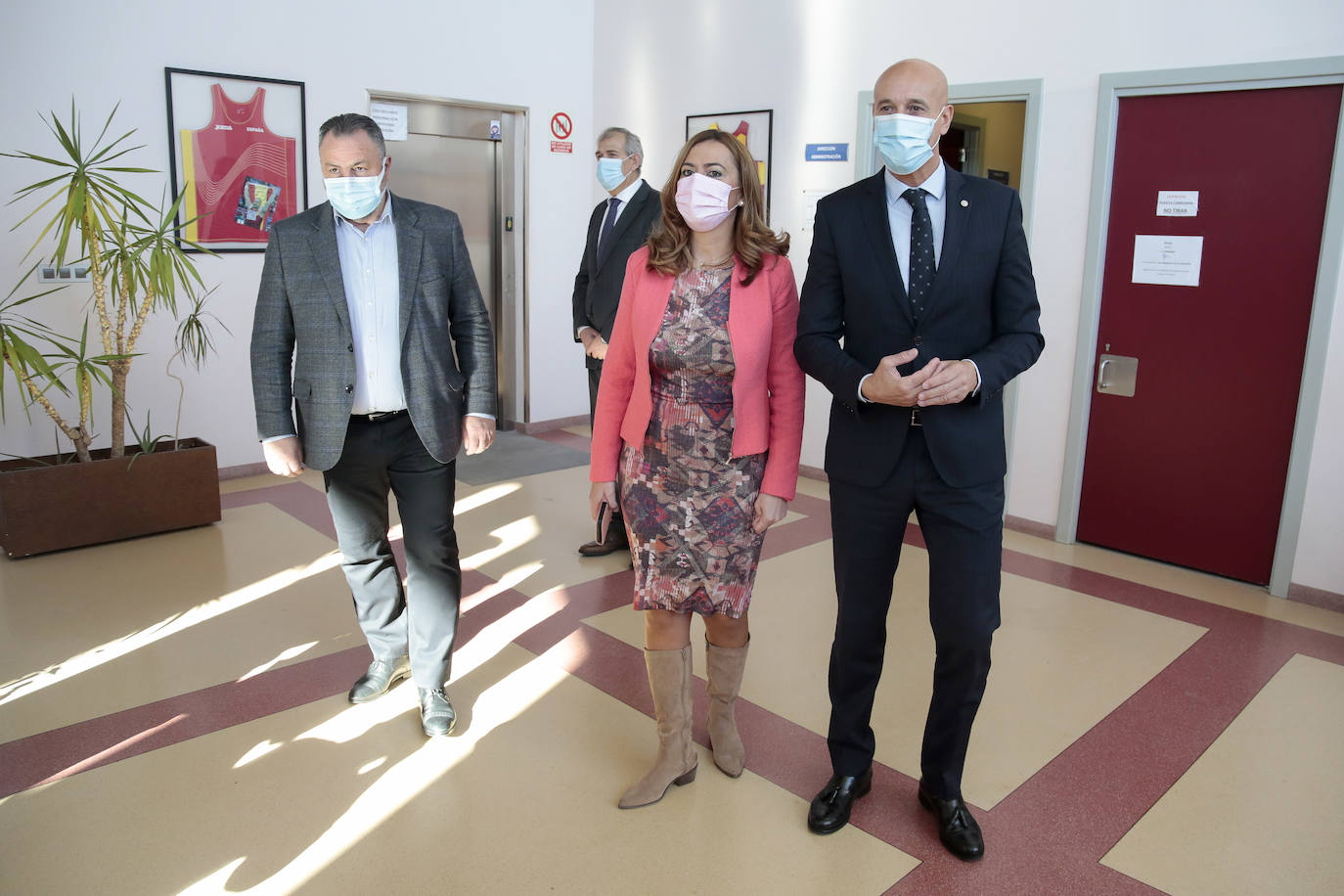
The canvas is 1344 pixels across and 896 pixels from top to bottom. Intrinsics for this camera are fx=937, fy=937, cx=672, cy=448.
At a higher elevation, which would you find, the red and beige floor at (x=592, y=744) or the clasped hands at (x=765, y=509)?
the clasped hands at (x=765, y=509)

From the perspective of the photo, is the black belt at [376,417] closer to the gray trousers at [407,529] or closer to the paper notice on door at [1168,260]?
the gray trousers at [407,529]

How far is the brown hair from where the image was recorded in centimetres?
222

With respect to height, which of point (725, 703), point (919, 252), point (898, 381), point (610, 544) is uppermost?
point (919, 252)

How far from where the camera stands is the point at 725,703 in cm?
251

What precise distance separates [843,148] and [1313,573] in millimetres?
3126

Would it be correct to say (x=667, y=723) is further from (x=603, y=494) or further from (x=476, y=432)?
(x=476, y=432)

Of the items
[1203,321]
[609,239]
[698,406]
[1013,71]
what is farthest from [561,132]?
[698,406]

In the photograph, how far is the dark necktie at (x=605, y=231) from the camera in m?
4.00

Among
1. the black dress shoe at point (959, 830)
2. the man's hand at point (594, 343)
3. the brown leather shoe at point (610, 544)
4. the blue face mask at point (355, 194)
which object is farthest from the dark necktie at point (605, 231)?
the black dress shoe at point (959, 830)

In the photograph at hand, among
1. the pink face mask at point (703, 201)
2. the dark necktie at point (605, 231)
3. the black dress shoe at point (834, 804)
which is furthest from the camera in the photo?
the dark necktie at point (605, 231)

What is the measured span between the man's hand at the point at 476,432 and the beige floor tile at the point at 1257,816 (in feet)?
6.32

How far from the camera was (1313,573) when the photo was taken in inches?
153

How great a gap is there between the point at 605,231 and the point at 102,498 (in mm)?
2556

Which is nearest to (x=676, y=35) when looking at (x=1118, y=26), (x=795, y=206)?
(x=795, y=206)
